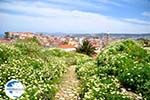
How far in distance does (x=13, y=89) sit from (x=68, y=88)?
6.03m

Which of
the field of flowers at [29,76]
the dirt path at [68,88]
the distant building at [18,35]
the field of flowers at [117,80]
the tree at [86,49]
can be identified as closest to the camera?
the field of flowers at [29,76]

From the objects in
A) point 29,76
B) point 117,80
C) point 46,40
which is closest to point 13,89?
point 29,76

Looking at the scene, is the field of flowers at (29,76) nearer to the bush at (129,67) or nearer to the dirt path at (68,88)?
the dirt path at (68,88)

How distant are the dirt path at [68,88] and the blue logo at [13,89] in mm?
4176

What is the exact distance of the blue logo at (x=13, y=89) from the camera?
270 inches

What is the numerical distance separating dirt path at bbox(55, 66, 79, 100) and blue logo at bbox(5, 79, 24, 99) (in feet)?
13.7

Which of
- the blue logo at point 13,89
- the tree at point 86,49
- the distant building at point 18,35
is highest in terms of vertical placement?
the blue logo at point 13,89

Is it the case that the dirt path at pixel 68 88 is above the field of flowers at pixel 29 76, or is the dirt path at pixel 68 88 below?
→ below

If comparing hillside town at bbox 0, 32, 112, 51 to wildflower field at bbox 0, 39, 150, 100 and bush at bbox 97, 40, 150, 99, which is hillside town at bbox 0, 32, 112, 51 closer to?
bush at bbox 97, 40, 150, 99

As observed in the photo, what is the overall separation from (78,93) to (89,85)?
57cm

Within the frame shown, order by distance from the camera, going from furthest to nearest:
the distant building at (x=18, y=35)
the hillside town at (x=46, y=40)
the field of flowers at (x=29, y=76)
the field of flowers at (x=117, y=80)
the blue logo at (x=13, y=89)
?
the distant building at (x=18, y=35)
the hillside town at (x=46, y=40)
the field of flowers at (x=117, y=80)
the field of flowers at (x=29, y=76)
the blue logo at (x=13, y=89)

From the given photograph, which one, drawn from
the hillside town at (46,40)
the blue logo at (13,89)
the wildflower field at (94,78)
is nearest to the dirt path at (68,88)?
the wildflower field at (94,78)

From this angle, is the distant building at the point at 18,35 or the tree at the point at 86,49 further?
the distant building at the point at 18,35

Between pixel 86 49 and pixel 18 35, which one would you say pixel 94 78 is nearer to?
pixel 86 49
